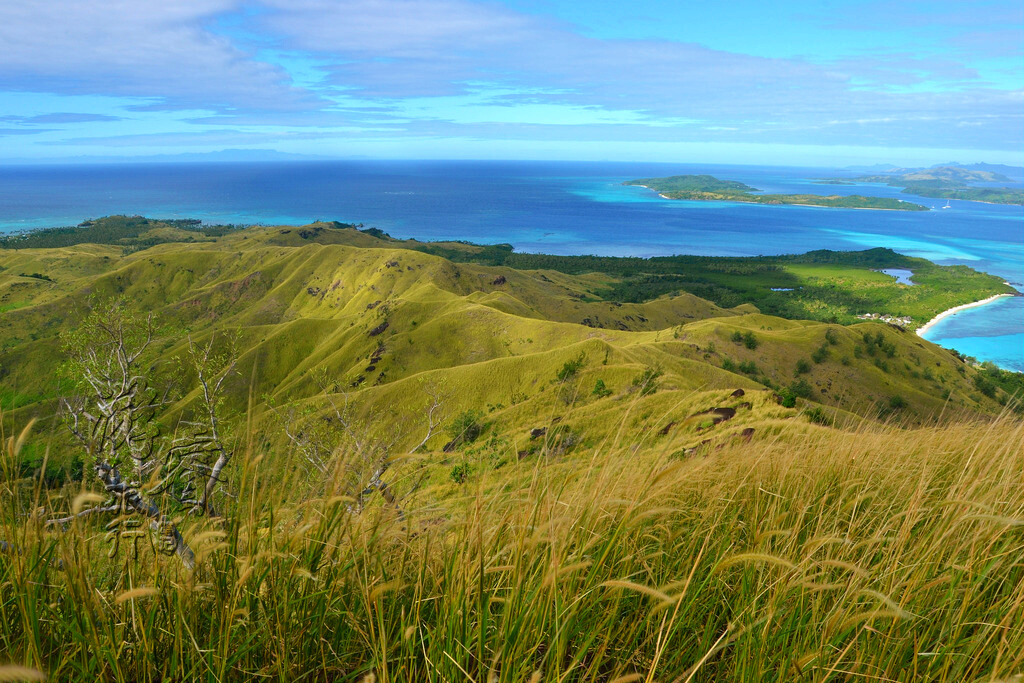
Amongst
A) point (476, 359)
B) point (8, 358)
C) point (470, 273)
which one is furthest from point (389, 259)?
point (8, 358)

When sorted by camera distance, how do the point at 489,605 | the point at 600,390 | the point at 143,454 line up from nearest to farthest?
the point at 489,605, the point at 143,454, the point at 600,390

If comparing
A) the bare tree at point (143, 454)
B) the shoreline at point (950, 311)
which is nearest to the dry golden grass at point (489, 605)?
the bare tree at point (143, 454)

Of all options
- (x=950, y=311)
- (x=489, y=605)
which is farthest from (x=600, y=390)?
(x=950, y=311)

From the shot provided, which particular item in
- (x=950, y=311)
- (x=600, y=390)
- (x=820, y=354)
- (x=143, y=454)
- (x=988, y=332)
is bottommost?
(x=988, y=332)

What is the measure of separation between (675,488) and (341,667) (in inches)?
91.2

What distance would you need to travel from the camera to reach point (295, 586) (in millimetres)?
2559

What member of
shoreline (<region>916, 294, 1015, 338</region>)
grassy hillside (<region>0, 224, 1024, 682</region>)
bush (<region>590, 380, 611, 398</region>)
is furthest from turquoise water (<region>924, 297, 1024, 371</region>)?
grassy hillside (<region>0, 224, 1024, 682</region>)

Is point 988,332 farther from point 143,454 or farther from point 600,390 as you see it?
point 143,454

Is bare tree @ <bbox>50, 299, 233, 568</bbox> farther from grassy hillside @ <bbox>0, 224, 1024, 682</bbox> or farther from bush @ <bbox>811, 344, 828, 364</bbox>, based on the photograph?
bush @ <bbox>811, 344, 828, 364</bbox>

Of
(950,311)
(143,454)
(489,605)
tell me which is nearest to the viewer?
(489,605)

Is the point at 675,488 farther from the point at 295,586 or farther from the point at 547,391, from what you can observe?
the point at 547,391

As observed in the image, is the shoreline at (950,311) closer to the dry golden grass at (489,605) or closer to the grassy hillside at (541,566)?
the grassy hillside at (541,566)

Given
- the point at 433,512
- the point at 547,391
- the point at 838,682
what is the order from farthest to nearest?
the point at 547,391 → the point at 433,512 → the point at 838,682

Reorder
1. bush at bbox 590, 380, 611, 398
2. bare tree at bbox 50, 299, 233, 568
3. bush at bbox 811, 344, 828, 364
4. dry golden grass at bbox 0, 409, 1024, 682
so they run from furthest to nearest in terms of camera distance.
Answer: bush at bbox 811, 344, 828, 364 < bush at bbox 590, 380, 611, 398 < bare tree at bbox 50, 299, 233, 568 < dry golden grass at bbox 0, 409, 1024, 682
